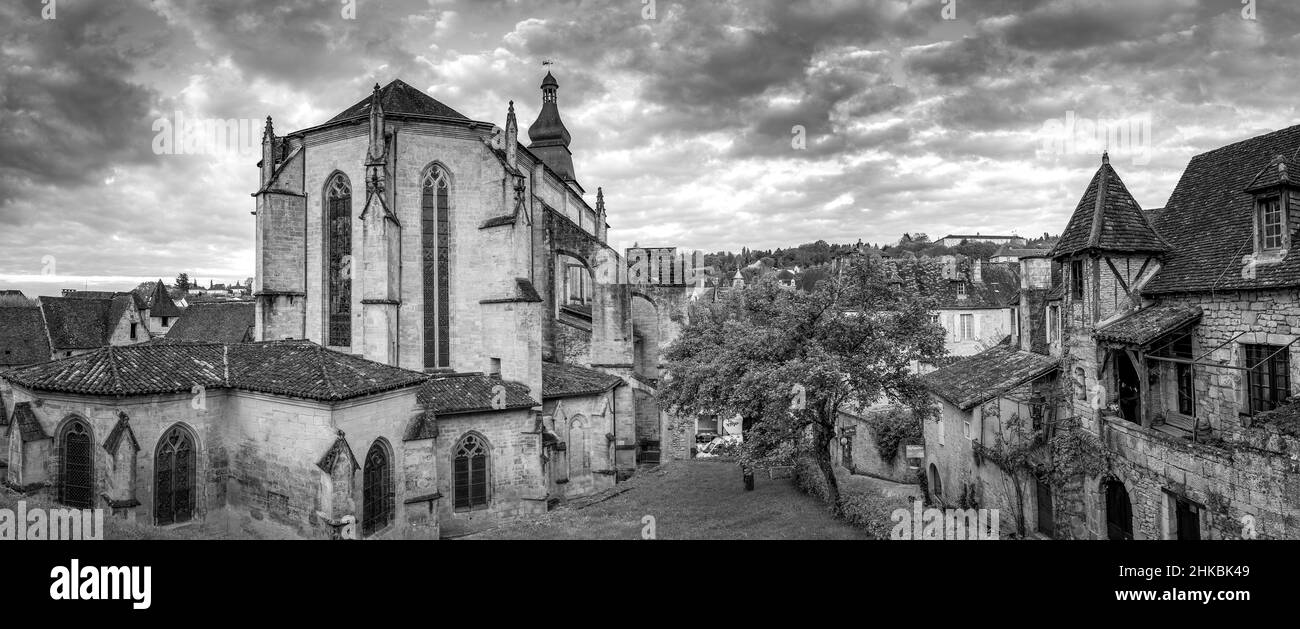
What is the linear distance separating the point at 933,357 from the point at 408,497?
1766 centimetres

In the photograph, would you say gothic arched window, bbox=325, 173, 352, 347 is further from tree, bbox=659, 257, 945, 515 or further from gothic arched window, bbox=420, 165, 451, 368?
tree, bbox=659, 257, 945, 515

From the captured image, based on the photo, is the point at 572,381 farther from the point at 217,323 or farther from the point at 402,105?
the point at 217,323

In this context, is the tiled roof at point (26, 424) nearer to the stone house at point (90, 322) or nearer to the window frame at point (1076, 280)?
the window frame at point (1076, 280)

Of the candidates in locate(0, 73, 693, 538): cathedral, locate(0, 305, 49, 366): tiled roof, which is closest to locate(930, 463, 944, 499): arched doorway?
locate(0, 73, 693, 538): cathedral

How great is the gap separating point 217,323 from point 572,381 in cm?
3940

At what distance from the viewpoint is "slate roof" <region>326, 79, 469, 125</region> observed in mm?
28219

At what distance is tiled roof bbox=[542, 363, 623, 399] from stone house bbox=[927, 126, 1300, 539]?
17.5m

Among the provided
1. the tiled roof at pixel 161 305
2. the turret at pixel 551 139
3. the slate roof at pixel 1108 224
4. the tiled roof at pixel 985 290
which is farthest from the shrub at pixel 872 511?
the tiled roof at pixel 161 305

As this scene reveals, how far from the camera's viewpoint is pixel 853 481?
1099 inches

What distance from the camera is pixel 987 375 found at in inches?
957

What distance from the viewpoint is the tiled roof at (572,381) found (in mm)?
28656

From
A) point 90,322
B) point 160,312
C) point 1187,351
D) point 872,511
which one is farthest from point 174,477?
point 160,312

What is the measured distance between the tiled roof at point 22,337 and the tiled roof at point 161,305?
12224mm
